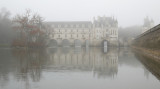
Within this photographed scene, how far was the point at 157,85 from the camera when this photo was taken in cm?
836

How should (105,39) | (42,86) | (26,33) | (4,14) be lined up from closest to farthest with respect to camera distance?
(42,86), (26,33), (4,14), (105,39)

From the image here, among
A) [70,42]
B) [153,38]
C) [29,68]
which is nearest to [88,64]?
[29,68]

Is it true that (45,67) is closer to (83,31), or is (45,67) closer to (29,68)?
(29,68)

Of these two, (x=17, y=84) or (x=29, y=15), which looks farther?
(x=29, y=15)

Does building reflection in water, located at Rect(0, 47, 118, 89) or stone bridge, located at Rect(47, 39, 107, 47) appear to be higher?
stone bridge, located at Rect(47, 39, 107, 47)

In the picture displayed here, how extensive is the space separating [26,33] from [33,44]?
10.1 ft

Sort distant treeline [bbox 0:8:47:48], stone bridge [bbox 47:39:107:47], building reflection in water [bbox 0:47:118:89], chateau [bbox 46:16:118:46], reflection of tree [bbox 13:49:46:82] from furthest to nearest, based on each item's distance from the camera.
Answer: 1. chateau [bbox 46:16:118:46]
2. stone bridge [bbox 47:39:107:47]
3. distant treeline [bbox 0:8:47:48]
4. building reflection in water [bbox 0:47:118:89]
5. reflection of tree [bbox 13:49:46:82]

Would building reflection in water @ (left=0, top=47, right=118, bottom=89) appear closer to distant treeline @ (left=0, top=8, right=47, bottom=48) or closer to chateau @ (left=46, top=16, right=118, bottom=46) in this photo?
distant treeline @ (left=0, top=8, right=47, bottom=48)

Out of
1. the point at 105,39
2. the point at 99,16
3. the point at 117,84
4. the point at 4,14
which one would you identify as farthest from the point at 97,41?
the point at 117,84

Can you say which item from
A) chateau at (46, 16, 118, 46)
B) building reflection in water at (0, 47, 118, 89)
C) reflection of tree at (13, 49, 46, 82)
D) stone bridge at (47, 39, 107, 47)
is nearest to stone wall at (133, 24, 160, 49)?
building reflection in water at (0, 47, 118, 89)

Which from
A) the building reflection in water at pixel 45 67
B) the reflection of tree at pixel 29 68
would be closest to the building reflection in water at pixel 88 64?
the building reflection in water at pixel 45 67

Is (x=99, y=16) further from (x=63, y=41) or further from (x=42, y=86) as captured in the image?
(x=42, y=86)

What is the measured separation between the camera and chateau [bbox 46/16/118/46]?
87.2 metres

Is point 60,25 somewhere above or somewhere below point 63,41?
above
